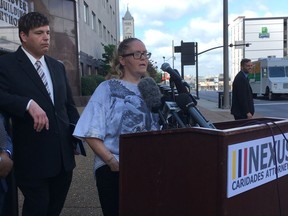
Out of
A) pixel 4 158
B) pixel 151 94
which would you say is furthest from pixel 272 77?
pixel 4 158

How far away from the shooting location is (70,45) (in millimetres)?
24047

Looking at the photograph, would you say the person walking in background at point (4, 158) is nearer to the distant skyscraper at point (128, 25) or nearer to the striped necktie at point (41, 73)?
the striped necktie at point (41, 73)

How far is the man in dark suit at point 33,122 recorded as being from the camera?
2.79 m

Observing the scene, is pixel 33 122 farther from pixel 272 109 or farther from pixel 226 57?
pixel 272 109

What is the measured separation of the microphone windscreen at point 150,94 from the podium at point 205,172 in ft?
1.61

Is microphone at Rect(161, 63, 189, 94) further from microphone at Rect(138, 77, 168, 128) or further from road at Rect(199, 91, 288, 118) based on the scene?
road at Rect(199, 91, 288, 118)

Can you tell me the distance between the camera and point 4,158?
2.47 m

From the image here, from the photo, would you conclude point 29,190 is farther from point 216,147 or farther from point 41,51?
point 216,147

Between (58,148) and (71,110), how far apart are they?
0.43 metres

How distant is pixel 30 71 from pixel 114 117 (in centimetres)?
67

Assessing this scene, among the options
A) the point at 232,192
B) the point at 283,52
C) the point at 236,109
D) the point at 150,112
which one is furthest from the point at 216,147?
the point at 283,52

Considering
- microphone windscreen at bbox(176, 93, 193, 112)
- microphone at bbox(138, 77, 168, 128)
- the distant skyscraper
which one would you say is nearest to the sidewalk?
microphone at bbox(138, 77, 168, 128)

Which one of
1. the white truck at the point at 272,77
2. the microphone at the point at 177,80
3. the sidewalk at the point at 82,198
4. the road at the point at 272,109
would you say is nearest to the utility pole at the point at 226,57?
the road at the point at 272,109

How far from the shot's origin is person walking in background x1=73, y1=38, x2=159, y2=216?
2.66 metres
